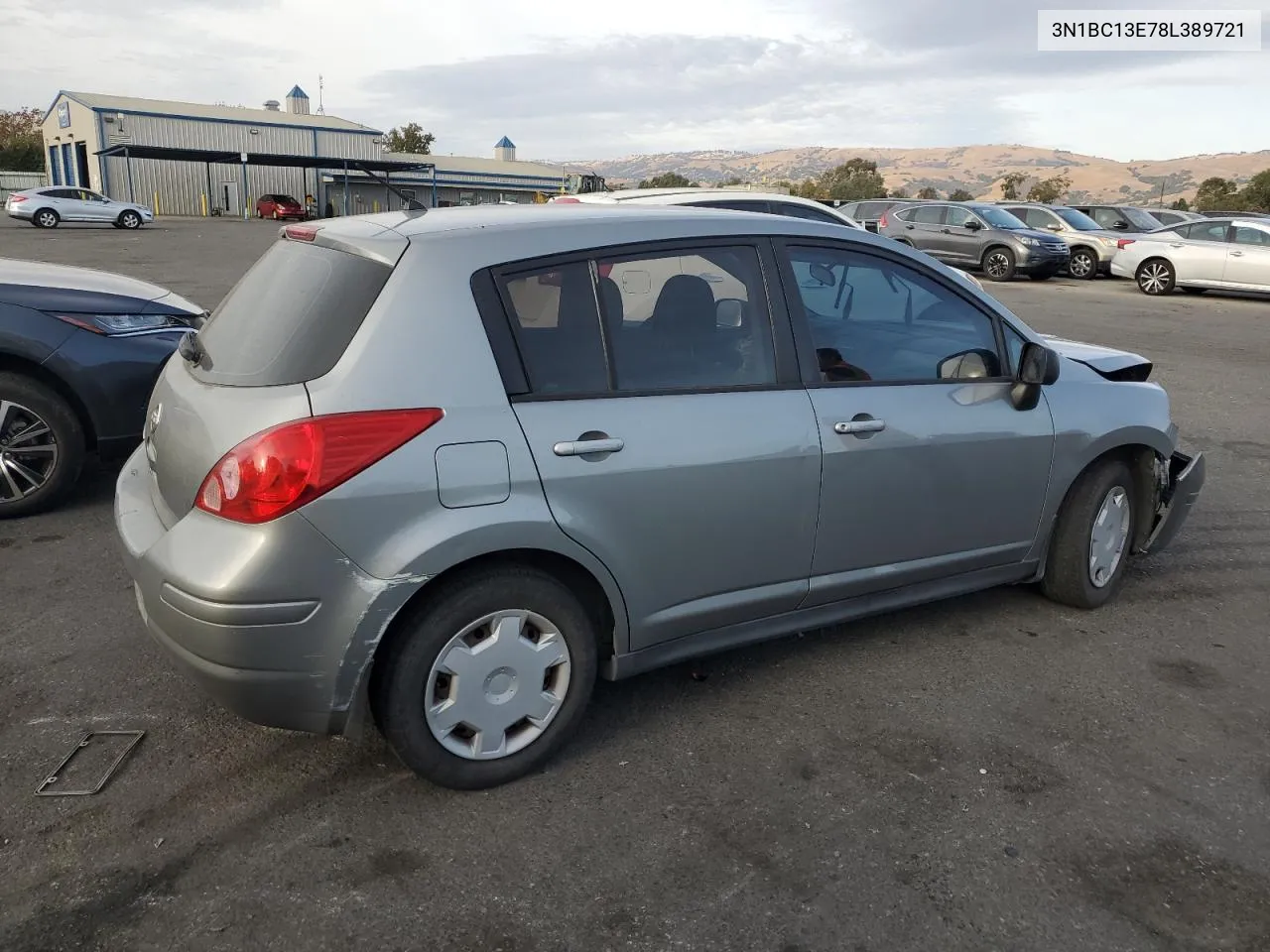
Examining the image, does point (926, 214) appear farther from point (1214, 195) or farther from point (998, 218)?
point (1214, 195)

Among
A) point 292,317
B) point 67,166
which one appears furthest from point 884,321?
point 67,166

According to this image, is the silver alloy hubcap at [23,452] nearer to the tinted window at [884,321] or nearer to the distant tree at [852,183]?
the tinted window at [884,321]

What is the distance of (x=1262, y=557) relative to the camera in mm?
5051

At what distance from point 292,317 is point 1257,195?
182 feet

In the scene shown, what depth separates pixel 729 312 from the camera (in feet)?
10.8

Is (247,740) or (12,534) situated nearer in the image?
(247,740)

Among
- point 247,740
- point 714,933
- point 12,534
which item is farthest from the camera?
point 12,534

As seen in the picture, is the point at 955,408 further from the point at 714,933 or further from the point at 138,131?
the point at 138,131

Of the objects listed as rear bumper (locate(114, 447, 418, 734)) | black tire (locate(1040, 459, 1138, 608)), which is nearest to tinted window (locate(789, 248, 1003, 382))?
black tire (locate(1040, 459, 1138, 608))

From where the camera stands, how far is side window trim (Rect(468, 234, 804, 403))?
9.22 ft

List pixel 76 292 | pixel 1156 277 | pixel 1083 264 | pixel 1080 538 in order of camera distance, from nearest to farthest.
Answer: pixel 1080 538
pixel 76 292
pixel 1156 277
pixel 1083 264

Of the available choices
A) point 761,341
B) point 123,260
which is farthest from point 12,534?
point 123,260

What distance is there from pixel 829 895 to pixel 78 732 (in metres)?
2.37

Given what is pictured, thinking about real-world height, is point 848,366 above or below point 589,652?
above
